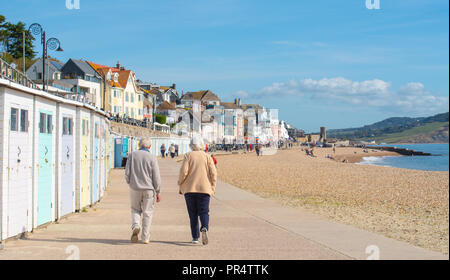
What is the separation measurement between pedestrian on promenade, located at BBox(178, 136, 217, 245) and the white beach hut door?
105 inches

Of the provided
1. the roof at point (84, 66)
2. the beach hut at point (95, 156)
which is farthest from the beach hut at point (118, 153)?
the roof at point (84, 66)

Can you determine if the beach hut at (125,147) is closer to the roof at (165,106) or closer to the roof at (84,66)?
the roof at (84,66)

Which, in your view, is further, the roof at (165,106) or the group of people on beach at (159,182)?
the roof at (165,106)

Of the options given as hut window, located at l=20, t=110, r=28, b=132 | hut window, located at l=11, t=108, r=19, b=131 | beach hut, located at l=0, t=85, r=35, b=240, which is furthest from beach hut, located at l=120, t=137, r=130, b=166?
hut window, located at l=11, t=108, r=19, b=131

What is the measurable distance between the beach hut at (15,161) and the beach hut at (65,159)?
5.08 feet

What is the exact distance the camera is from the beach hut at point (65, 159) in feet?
34.6

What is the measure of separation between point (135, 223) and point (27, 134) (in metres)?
2.45

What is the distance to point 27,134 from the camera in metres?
8.74

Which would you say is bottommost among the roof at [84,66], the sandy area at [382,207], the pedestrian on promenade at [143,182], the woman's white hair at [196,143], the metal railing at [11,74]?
the sandy area at [382,207]

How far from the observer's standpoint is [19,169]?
8414mm

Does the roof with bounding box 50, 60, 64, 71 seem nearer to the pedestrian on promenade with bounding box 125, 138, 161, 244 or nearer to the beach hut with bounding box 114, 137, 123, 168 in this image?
the beach hut with bounding box 114, 137, 123, 168
